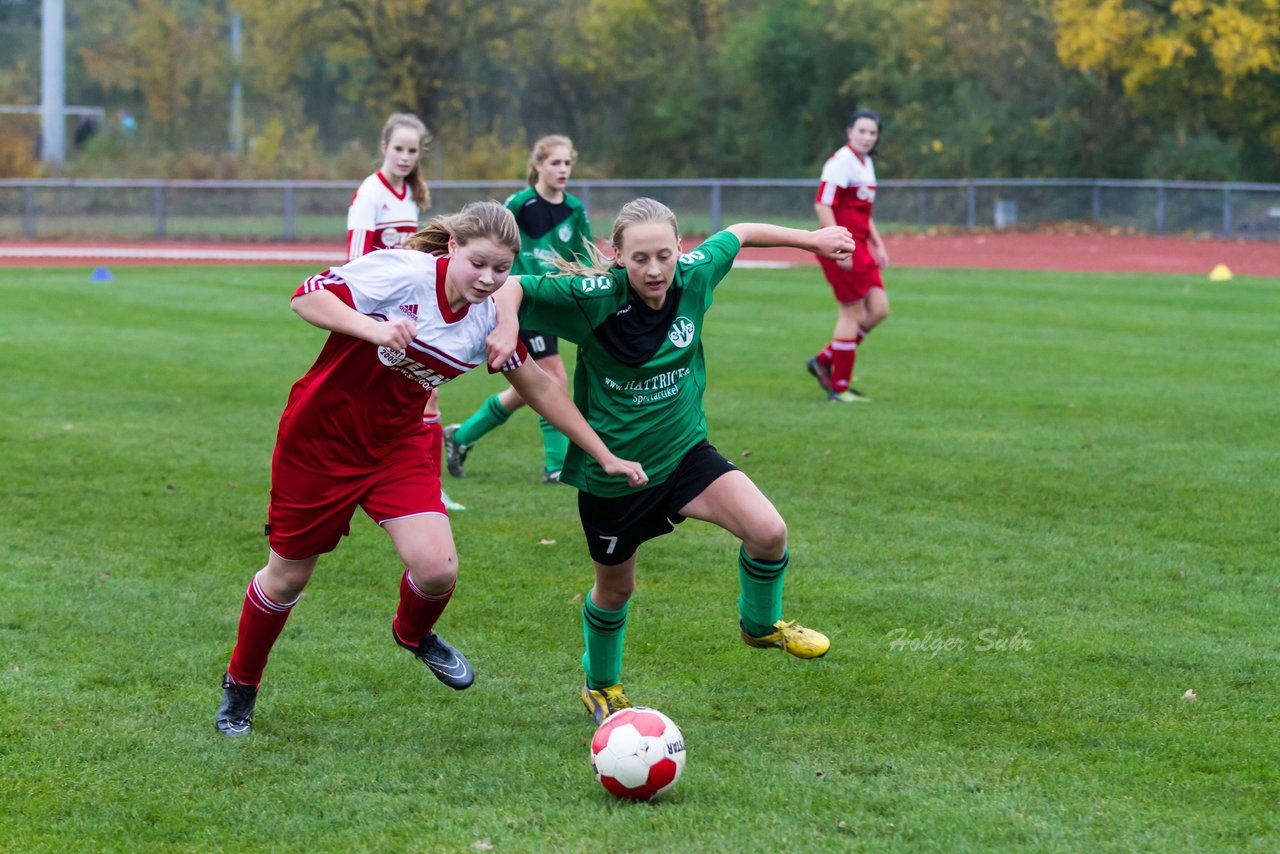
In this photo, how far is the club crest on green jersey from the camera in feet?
15.3

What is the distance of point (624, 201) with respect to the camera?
31.2 meters

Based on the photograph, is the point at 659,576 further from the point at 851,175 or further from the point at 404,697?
the point at 851,175

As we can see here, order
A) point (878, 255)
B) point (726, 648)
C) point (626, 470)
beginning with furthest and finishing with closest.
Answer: point (878, 255) → point (726, 648) → point (626, 470)

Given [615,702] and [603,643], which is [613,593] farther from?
[615,702]

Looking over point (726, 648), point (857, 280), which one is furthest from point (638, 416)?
point (857, 280)

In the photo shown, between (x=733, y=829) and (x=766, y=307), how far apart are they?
14.7 m

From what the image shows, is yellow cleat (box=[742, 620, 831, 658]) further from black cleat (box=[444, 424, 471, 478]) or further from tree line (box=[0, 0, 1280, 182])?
tree line (box=[0, 0, 1280, 182])

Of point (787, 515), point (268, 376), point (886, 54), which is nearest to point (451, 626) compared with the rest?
point (787, 515)

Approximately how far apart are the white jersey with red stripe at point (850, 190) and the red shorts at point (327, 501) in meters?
7.00

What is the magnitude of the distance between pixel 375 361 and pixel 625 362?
2.59 feet

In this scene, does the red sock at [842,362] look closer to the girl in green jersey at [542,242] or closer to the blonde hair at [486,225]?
the girl in green jersey at [542,242]

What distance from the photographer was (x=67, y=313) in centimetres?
1692

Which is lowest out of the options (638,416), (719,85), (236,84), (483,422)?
(483,422)

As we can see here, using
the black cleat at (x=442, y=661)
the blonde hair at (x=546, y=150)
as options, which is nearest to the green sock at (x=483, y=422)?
the blonde hair at (x=546, y=150)
